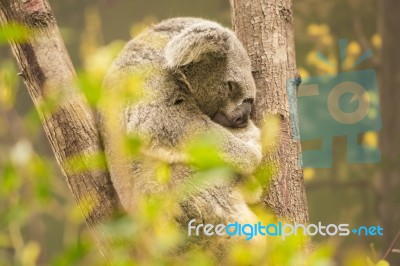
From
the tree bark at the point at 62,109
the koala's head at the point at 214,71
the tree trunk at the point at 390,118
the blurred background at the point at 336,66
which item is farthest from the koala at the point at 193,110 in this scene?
the tree trunk at the point at 390,118

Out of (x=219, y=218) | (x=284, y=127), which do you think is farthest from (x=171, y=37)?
(x=219, y=218)

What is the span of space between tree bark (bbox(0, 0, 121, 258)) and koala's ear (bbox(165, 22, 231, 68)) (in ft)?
1.38

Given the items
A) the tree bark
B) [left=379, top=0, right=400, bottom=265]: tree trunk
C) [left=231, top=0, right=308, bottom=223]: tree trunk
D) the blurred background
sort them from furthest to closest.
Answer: [left=379, top=0, right=400, bottom=265]: tree trunk < the blurred background < [left=231, top=0, right=308, bottom=223]: tree trunk < the tree bark

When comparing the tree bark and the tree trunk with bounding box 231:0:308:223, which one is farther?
the tree trunk with bounding box 231:0:308:223

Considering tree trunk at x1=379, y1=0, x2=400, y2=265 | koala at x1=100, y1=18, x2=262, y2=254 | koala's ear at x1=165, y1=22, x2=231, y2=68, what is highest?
koala's ear at x1=165, y1=22, x2=231, y2=68

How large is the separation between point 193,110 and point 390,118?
2321 mm

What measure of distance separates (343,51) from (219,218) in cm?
197

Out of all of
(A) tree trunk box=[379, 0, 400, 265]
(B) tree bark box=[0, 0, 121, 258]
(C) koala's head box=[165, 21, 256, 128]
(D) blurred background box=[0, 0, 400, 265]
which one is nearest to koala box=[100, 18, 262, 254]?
(C) koala's head box=[165, 21, 256, 128]

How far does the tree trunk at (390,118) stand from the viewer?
4332 mm

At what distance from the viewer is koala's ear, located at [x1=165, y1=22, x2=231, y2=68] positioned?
2396 mm

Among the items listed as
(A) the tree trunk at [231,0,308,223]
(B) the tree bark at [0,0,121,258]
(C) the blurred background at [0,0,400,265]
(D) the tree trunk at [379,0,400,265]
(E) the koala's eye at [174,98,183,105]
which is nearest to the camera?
(B) the tree bark at [0,0,121,258]

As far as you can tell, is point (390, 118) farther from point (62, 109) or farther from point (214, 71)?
point (62, 109)

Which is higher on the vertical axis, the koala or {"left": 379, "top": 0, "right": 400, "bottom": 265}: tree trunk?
the koala

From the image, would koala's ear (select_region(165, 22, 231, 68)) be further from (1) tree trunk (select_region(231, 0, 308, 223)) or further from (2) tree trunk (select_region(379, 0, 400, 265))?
(2) tree trunk (select_region(379, 0, 400, 265))
